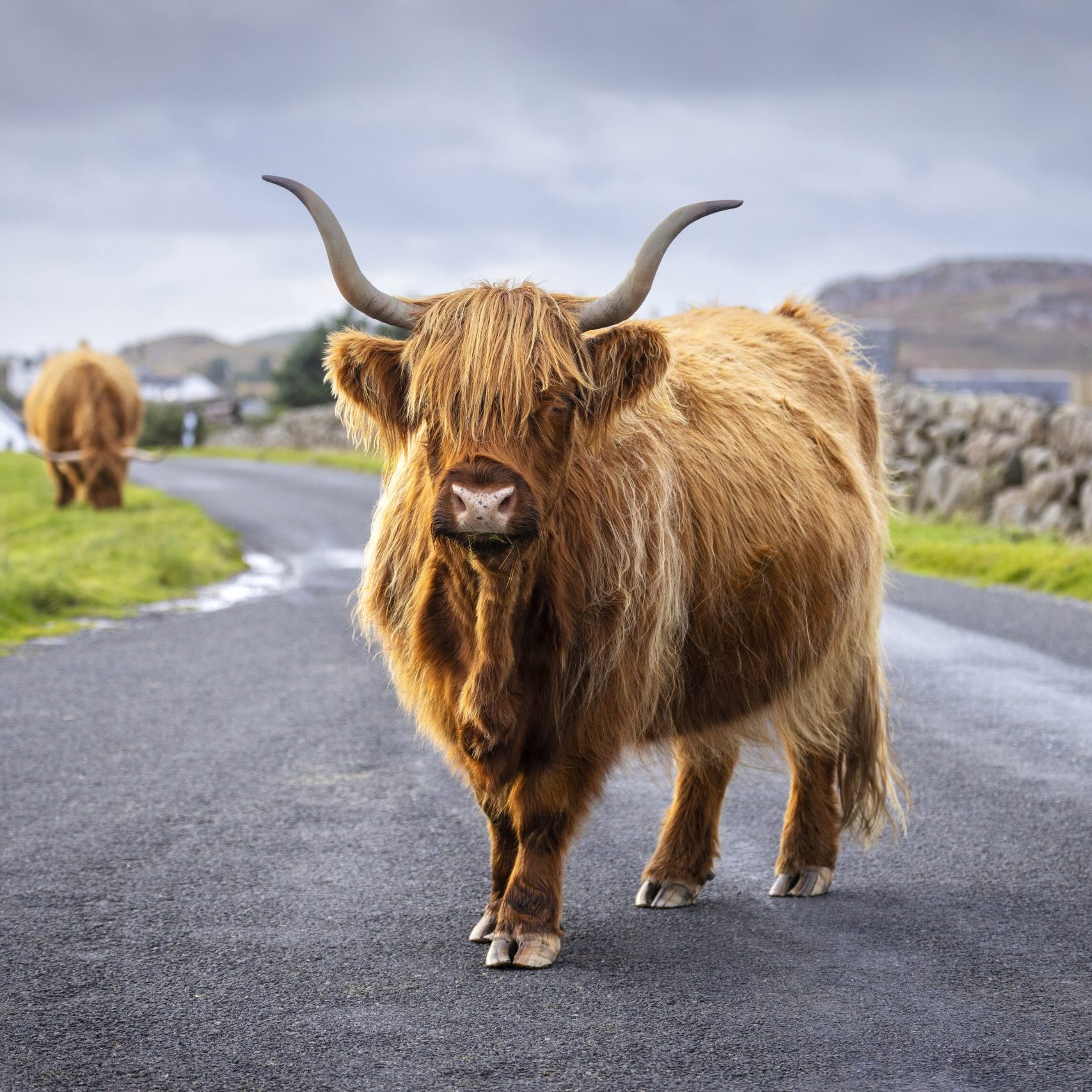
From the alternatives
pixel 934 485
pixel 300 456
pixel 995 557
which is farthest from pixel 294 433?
pixel 995 557

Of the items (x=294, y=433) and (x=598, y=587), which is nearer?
(x=598, y=587)

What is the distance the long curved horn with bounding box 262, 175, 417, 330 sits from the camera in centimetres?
344

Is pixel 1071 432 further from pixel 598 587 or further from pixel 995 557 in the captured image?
pixel 598 587

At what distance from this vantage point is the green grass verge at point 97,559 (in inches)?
381

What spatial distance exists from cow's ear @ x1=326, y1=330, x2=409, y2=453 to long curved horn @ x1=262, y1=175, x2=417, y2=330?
7 centimetres

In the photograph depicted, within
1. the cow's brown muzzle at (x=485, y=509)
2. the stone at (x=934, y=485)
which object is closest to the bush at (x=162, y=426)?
the stone at (x=934, y=485)

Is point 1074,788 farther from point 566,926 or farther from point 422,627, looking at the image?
point 422,627

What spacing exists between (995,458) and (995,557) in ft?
11.5

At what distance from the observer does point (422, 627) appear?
3566 millimetres

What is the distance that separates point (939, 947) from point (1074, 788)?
5.84ft

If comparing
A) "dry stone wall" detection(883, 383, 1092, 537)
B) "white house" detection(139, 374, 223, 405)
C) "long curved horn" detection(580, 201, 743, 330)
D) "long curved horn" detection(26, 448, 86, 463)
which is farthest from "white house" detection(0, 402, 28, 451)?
"long curved horn" detection(580, 201, 743, 330)

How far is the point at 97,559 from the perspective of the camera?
12.2 m

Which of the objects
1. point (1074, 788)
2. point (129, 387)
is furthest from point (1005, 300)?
point (1074, 788)

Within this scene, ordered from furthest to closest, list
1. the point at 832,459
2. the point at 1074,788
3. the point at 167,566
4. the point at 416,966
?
the point at 167,566 → the point at 1074,788 → the point at 832,459 → the point at 416,966
